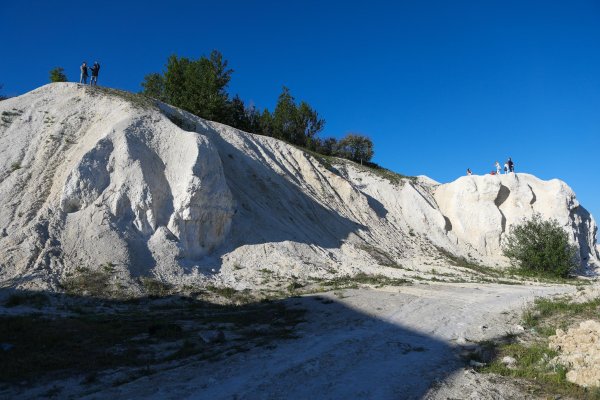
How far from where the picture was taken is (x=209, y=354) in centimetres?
892

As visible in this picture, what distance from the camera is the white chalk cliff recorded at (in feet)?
56.1

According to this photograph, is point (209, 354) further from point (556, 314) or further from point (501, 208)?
point (501, 208)

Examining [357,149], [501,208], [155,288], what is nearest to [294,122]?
[357,149]

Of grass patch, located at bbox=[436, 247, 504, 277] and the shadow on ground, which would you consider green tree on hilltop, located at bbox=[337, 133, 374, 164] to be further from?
the shadow on ground

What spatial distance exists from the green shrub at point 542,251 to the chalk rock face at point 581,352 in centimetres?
2026

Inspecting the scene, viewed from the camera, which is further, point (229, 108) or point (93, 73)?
point (229, 108)

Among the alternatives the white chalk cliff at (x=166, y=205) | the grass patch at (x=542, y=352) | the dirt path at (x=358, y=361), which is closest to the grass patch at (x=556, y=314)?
the grass patch at (x=542, y=352)

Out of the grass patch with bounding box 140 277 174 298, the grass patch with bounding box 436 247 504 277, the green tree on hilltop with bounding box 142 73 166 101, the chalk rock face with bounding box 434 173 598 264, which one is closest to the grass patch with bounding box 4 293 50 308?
the grass patch with bounding box 140 277 174 298

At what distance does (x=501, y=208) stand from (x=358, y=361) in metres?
32.4

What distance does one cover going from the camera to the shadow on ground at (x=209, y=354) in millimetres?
7117

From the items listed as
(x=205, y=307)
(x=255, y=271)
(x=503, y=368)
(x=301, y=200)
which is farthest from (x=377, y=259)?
(x=503, y=368)

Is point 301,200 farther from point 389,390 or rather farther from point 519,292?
point 389,390

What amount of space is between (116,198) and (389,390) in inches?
586

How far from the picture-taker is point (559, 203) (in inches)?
1446
